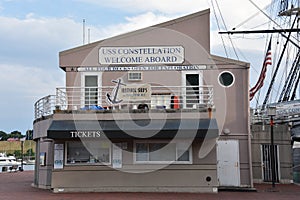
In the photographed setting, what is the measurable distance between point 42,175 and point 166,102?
22.7 ft

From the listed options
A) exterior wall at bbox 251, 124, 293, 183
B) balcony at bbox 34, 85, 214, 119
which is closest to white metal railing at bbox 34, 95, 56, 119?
balcony at bbox 34, 85, 214, 119

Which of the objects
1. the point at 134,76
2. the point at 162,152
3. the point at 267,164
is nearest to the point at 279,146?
the point at 267,164

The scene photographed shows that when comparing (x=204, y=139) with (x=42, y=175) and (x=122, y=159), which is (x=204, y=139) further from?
(x=42, y=175)

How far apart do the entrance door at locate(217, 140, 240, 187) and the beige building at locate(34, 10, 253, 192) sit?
5 cm

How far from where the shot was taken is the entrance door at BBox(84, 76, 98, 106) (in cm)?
2228

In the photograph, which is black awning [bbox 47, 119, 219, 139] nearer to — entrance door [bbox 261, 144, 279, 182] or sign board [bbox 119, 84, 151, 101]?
sign board [bbox 119, 84, 151, 101]

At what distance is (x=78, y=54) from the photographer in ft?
76.0

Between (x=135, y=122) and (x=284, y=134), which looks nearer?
(x=135, y=122)

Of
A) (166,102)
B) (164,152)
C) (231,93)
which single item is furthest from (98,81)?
(231,93)

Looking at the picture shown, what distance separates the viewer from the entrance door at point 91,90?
22278 millimetres

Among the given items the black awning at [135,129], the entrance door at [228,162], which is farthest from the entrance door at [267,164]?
the black awning at [135,129]

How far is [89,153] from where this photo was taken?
21.0m

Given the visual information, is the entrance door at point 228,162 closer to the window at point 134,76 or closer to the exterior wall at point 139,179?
the exterior wall at point 139,179

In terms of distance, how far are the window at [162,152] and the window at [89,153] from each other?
131 cm
